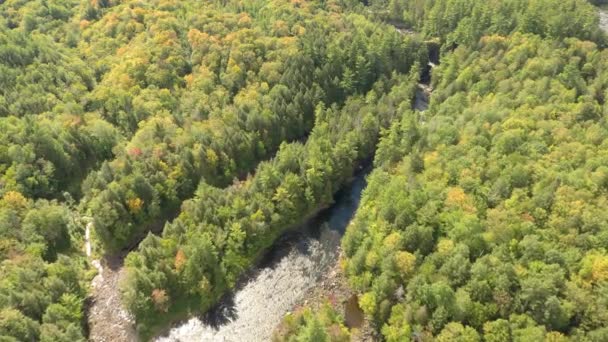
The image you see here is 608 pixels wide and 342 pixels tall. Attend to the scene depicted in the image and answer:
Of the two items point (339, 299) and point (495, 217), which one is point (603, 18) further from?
point (339, 299)

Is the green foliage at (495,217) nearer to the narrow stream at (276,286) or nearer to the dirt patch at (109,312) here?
the narrow stream at (276,286)

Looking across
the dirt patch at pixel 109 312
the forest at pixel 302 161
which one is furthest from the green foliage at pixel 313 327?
the dirt patch at pixel 109 312

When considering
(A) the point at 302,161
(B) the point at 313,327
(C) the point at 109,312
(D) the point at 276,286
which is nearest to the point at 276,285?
(D) the point at 276,286

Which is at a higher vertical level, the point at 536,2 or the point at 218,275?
the point at 536,2

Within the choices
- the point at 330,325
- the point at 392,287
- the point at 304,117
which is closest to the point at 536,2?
the point at 304,117

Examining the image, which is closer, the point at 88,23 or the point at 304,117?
the point at 304,117

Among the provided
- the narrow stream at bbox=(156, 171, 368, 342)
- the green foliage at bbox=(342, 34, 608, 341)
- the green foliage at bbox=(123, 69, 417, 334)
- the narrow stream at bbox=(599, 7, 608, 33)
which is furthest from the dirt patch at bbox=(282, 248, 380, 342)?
the narrow stream at bbox=(599, 7, 608, 33)

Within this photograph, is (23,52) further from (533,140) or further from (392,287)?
(533,140)

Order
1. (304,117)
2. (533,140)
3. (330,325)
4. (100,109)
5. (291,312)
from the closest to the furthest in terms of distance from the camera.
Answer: (330,325)
(291,312)
(533,140)
(100,109)
(304,117)
